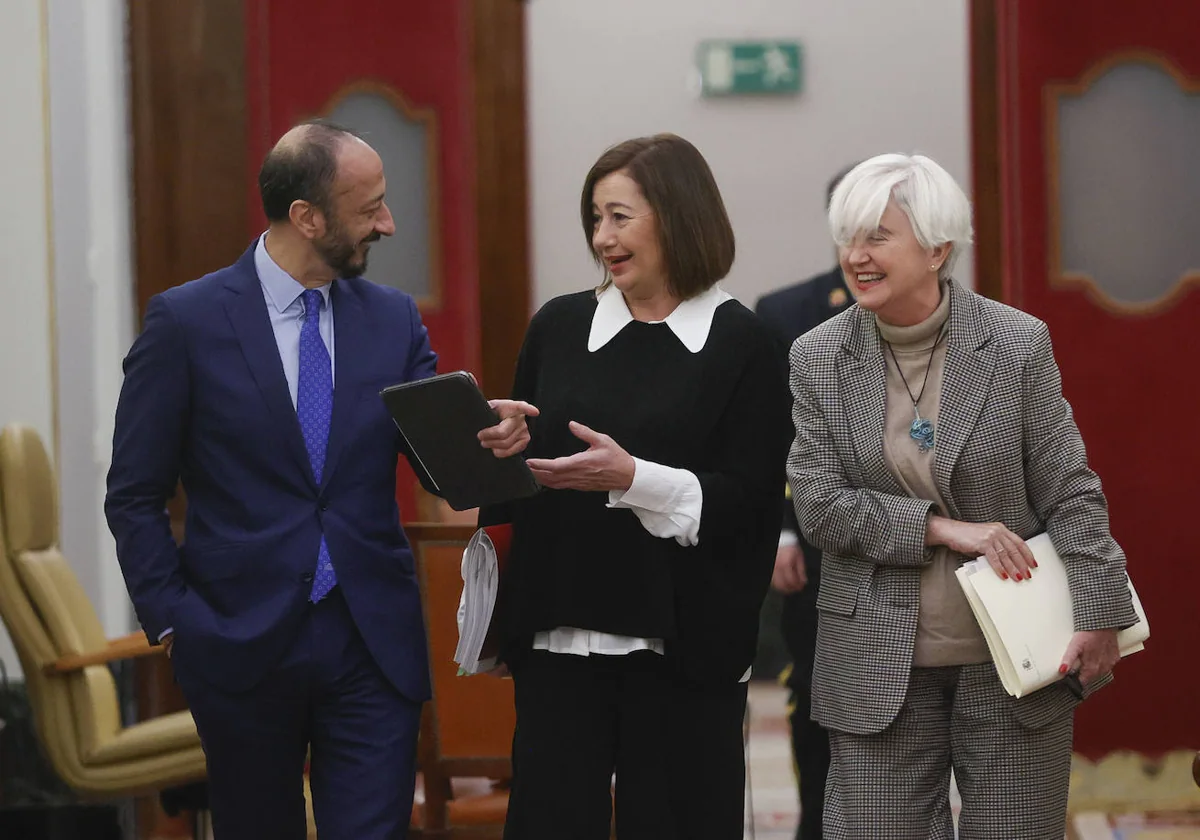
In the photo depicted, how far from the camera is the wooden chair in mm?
3805

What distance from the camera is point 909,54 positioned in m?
7.49

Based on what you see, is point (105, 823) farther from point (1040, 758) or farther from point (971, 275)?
point (971, 275)

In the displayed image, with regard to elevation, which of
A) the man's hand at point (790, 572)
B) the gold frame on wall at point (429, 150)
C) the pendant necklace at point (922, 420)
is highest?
the gold frame on wall at point (429, 150)

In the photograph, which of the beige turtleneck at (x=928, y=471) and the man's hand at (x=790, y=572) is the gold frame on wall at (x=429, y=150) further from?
the beige turtleneck at (x=928, y=471)

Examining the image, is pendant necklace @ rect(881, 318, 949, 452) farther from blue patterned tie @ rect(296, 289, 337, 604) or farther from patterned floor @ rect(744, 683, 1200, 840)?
patterned floor @ rect(744, 683, 1200, 840)

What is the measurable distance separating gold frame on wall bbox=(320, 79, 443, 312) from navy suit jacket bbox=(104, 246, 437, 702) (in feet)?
7.61

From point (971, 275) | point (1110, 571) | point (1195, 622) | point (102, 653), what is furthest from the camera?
point (971, 275)

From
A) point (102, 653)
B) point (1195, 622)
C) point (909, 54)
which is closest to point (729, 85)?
point (909, 54)

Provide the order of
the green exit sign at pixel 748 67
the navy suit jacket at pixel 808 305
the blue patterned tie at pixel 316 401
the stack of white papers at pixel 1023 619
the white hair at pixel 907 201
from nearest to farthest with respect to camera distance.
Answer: the stack of white papers at pixel 1023 619 < the white hair at pixel 907 201 < the blue patterned tie at pixel 316 401 < the navy suit jacket at pixel 808 305 < the green exit sign at pixel 748 67

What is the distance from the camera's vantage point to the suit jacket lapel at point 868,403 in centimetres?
263

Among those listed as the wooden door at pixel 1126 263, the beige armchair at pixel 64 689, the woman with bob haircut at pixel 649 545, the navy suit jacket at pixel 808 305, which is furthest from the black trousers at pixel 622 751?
the wooden door at pixel 1126 263

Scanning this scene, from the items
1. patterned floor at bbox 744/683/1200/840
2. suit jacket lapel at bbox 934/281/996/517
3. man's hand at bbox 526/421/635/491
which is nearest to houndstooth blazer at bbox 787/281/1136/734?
suit jacket lapel at bbox 934/281/996/517

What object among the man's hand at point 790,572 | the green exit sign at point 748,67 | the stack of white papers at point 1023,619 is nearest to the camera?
the stack of white papers at point 1023,619

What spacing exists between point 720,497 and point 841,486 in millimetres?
210
